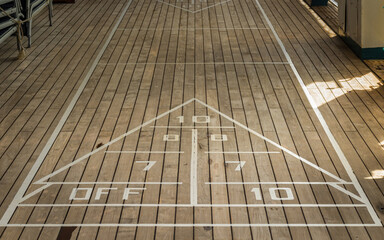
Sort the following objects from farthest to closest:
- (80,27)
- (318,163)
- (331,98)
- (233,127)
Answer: (80,27) → (331,98) → (233,127) → (318,163)

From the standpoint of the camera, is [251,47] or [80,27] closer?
[251,47]

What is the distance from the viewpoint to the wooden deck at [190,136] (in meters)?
3.82

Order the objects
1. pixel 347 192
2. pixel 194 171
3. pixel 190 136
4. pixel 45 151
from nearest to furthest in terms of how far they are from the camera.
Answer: pixel 347 192, pixel 194 171, pixel 45 151, pixel 190 136

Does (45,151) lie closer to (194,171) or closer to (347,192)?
(194,171)

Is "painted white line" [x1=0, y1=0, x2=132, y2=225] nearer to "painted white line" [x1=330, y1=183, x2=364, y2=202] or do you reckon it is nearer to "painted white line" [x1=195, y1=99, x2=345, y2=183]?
"painted white line" [x1=195, y1=99, x2=345, y2=183]

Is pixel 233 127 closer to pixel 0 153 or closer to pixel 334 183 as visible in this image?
pixel 334 183

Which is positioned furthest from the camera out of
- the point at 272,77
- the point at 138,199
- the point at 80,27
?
the point at 80,27

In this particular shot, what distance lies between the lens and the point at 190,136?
5.00 m

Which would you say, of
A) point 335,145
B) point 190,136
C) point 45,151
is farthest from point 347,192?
point 45,151

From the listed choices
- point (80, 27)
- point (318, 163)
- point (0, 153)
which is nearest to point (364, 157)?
point (318, 163)

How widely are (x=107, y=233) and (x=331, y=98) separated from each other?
10.4 feet

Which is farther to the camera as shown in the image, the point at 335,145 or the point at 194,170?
the point at 335,145

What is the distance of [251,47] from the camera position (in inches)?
299

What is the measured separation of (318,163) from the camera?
4527 millimetres
